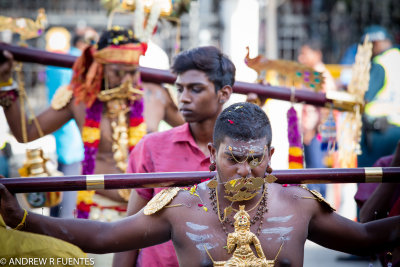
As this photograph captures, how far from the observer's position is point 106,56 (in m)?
5.32

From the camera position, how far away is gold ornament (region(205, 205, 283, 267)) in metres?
2.80

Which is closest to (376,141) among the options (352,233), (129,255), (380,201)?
(380,201)

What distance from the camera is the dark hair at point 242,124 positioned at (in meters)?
2.91

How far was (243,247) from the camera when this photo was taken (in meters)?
2.82

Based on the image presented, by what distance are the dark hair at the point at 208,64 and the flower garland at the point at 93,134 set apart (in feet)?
4.05

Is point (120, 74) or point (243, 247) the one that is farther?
point (120, 74)

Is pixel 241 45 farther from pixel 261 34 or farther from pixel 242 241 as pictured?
pixel 242 241

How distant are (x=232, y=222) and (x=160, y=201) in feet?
1.04

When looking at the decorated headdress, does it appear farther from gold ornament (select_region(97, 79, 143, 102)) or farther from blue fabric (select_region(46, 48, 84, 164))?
blue fabric (select_region(46, 48, 84, 164))

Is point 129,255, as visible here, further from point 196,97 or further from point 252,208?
point 252,208

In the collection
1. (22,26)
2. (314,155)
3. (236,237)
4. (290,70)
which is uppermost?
(22,26)

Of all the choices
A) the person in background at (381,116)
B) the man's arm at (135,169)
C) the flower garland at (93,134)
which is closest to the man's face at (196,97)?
the man's arm at (135,169)

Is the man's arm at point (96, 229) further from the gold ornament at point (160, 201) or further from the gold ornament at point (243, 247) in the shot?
the gold ornament at point (243, 247)

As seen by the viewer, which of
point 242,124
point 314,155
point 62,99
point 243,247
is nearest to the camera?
point 243,247
